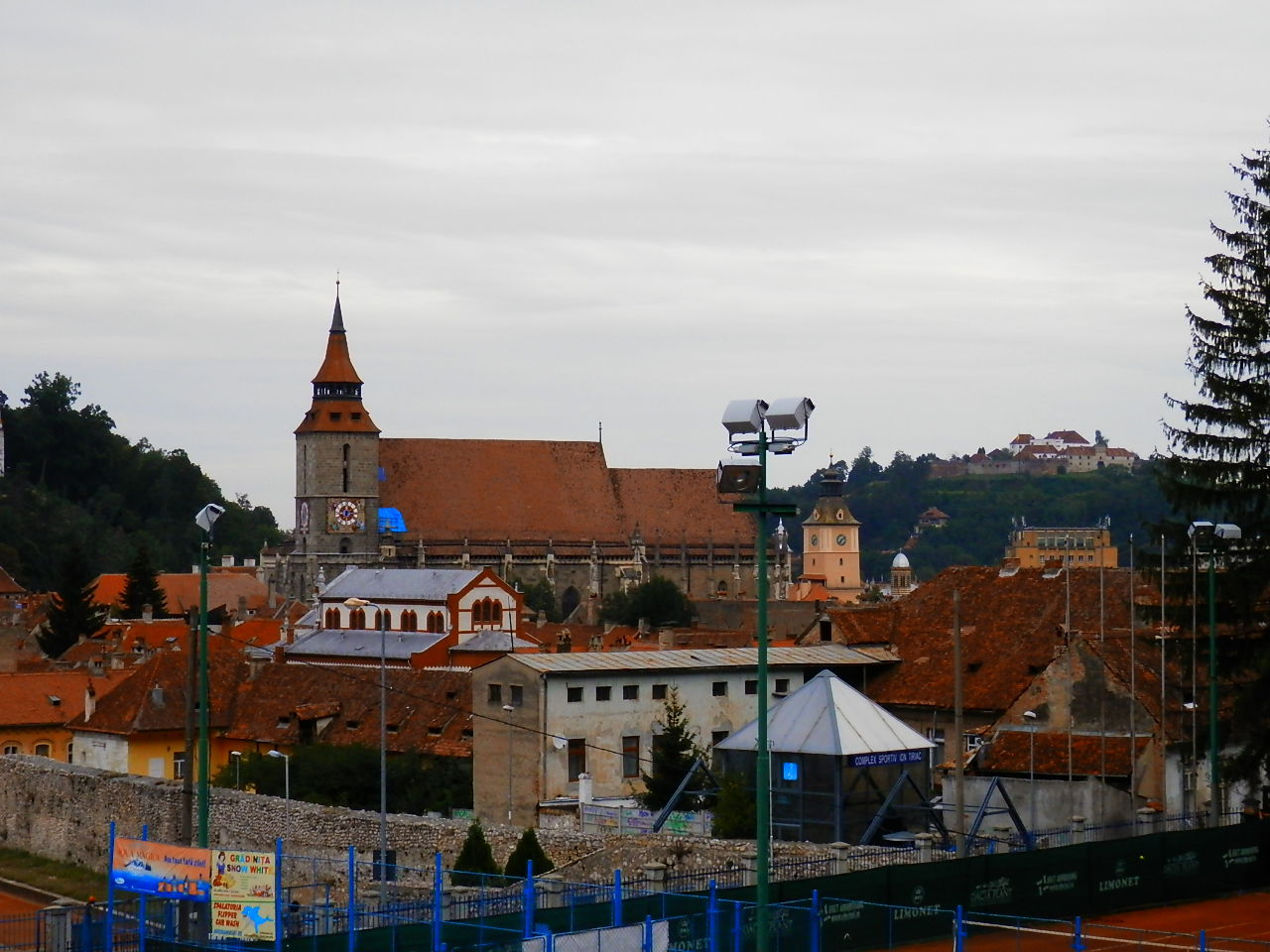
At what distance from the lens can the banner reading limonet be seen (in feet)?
90.8

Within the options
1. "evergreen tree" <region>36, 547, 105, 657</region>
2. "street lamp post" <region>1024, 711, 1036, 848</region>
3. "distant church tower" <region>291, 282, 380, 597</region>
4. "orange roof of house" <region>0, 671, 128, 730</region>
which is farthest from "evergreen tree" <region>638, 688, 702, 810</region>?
"distant church tower" <region>291, 282, 380, 597</region>

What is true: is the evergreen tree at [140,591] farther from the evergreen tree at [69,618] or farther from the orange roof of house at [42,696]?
the orange roof of house at [42,696]

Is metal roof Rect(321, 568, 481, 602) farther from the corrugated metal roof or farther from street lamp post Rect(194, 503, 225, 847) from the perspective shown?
street lamp post Rect(194, 503, 225, 847)

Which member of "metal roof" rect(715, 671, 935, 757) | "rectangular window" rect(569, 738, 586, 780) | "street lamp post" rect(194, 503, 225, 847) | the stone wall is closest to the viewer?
"street lamp post" rect(194, 503, 225, 847)

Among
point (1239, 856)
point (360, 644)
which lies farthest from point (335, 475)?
point (1239, 856)

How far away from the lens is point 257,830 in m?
42.9

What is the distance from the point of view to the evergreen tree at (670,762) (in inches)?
1817

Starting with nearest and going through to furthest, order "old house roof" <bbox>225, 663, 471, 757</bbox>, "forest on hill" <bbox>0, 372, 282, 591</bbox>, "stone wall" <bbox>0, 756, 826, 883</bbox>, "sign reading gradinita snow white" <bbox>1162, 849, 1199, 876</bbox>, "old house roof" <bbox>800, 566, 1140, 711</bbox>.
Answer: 1. "sign reading gradinita snow white" <bbox>1162, 849, 1199, 876</bbox>
2. "stone wall" <bbox>0, 756, 826, 883</bbox>
3. "old house roof" <bbox>800, 566, 1140, 711</bbox>
4. "old house roof" <bbox>225, 663, 471, 757</bbox>
5. "forest on hill" <bbox>0, 372, 282, 591</bbox>

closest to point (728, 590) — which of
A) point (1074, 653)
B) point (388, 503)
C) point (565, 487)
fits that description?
point (565, 487)

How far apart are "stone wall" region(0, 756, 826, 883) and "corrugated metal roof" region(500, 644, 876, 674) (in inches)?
352

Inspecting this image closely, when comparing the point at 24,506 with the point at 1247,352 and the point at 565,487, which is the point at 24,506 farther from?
the point at 1247,352

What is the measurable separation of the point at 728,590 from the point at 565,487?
48.5 feet

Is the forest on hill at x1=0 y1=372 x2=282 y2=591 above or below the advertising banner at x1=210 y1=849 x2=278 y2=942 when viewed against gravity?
above

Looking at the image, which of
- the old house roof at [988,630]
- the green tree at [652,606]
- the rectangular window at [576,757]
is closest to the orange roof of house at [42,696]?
the rectangular window at [576,757]
